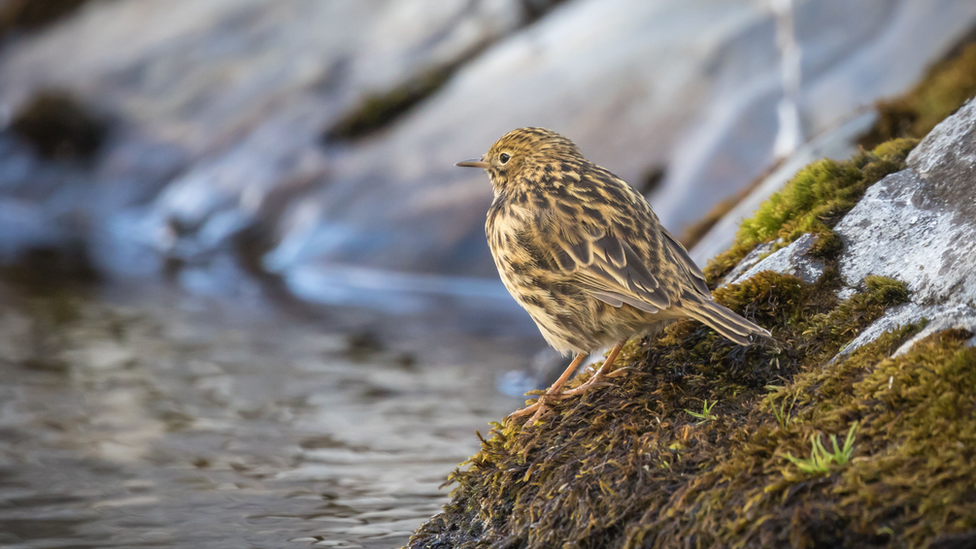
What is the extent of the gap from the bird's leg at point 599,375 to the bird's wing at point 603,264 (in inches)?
14.5

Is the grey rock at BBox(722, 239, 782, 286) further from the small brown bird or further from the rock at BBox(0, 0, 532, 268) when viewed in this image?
the rock at BBox(0, 0, 532, 268)

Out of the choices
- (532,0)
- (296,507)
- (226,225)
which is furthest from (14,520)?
(532,0)

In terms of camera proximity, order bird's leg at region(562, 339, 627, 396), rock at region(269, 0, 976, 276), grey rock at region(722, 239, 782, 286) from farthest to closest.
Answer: rock at region(269, 0, 976, 276), grey rock at region(722, 239, 782, 286), bird's leg at region(562, 339, 627, 396)

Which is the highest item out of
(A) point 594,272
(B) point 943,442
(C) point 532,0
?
(C) point 532,0

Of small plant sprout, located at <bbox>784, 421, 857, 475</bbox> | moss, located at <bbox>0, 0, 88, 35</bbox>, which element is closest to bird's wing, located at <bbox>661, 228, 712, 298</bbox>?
small plant sprout, located at <bbox>784, 421, 857, 475</bbox>

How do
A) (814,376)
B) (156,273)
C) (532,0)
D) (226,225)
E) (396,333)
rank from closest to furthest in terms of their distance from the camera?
(814,376) < (396,333) < (156,273) < (226,225) < (532,0)

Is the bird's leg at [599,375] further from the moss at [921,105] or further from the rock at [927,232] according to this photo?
the moss at [921,105]

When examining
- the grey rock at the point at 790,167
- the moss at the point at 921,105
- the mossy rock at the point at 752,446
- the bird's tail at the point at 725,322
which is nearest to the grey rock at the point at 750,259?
the mossy rock at the point at 752,446

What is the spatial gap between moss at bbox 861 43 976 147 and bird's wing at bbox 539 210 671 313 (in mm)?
4392

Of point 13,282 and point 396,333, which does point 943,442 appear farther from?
point 13,282

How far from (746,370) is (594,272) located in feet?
2.65

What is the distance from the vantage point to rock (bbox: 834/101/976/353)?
3.53m

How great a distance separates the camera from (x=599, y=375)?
430cm

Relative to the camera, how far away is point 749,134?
12367mm
